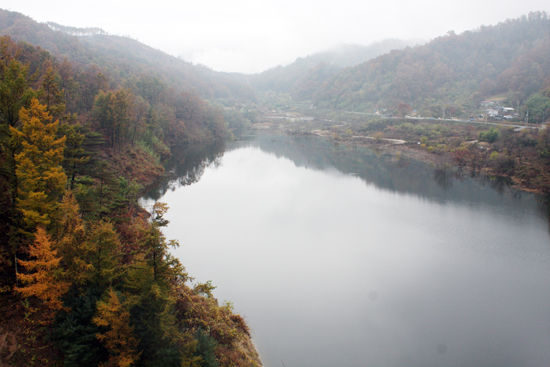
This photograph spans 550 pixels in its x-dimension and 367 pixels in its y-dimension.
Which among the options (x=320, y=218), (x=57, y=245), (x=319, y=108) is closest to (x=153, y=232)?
(x=57, y=245)

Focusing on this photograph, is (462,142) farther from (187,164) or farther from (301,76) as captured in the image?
(301,76)

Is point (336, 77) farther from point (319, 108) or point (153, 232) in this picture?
point (153, 232)

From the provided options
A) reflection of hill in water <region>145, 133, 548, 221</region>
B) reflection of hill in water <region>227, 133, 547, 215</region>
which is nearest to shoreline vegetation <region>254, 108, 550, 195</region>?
reflection of hill in water <region>227, 133, 547, 215</region>

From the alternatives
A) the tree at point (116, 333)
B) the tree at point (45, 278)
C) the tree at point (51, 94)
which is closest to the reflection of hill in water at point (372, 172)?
the tree at point (51, 94)

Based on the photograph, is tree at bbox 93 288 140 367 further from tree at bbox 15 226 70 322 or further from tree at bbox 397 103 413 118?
tree at bbox 397 103 413 118

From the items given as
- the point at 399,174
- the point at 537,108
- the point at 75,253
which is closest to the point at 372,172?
the point at 399,174

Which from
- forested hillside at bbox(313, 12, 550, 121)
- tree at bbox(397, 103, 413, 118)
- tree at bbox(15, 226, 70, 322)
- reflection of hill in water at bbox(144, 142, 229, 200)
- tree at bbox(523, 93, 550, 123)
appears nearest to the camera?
tree at bbox(15, 226, 70, 322)

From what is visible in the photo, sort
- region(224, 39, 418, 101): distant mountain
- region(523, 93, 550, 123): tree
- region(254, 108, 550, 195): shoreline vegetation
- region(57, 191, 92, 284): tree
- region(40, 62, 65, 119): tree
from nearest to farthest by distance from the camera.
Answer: region(57, 191, 92, 284): tree → region(40, 62, 65, 119): tree → region(254, 108, 550, 195): shoreline vegetation → region(523, 93, 550, 123): tree → region(224, 39, 418, 101): distant mountain
